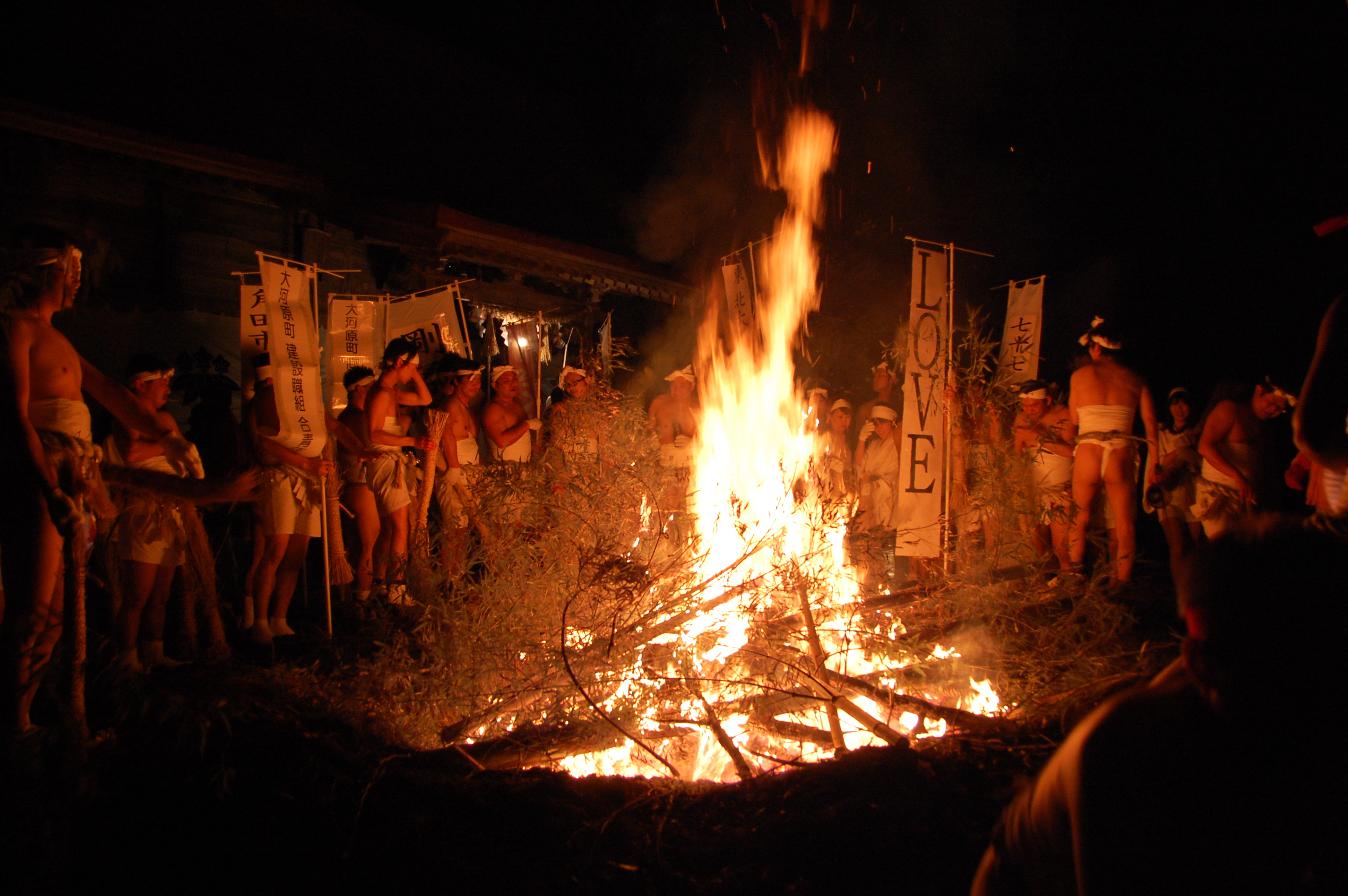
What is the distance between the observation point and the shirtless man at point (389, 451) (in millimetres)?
5957

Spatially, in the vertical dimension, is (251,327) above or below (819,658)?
above

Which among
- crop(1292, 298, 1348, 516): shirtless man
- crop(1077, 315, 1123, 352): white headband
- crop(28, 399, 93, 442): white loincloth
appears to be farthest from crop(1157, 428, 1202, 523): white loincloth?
crop(28, 399, 93, 442): white loincloth

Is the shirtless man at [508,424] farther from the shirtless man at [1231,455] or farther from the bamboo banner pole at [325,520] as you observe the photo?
the shirtless man at [1231,455]

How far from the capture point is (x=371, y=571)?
5969 mm

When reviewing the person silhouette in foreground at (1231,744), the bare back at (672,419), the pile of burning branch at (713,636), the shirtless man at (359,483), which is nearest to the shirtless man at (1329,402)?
the pile of burning branch at (713,636)

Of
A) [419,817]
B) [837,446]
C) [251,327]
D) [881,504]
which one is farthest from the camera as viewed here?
[837,446]

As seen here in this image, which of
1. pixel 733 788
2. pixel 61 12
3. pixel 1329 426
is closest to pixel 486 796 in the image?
pixel 733 788

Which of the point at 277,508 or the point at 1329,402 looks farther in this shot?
the point at 277,508

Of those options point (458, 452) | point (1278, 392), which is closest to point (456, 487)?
point (458, 452)

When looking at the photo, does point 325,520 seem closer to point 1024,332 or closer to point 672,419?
point 672,419

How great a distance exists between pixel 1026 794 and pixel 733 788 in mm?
1656

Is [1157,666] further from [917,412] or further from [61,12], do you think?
[61,12]

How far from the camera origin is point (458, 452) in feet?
21.7

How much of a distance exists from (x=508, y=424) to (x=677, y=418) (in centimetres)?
185
